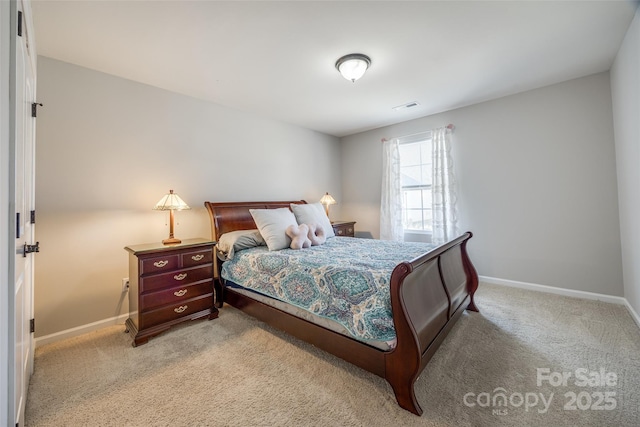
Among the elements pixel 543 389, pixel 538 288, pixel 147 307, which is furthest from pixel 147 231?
pixel 538 288

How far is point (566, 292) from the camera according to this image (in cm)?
297

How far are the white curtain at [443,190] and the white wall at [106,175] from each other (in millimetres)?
2993

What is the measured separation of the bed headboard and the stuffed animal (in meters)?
0.89

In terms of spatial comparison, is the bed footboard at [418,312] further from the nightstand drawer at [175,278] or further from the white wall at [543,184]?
the nightstand drawer at [175,278]

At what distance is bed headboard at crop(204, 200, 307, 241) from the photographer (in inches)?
120

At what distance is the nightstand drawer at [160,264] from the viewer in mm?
2170

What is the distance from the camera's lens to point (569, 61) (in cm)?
252

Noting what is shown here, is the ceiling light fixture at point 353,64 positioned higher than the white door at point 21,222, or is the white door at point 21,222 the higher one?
the ceiling light fixture at point 353,64

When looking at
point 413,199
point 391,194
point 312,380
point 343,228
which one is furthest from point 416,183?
point 312,380

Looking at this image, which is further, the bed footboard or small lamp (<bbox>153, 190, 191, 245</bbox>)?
small lamp (<bbox>153, 190, 191, 245</bbox>)

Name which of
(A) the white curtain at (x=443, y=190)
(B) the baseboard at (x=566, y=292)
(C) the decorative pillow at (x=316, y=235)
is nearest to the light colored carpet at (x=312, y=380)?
(B) the baseboard at (x=566, y=292)

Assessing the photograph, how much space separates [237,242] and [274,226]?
0.44 meters

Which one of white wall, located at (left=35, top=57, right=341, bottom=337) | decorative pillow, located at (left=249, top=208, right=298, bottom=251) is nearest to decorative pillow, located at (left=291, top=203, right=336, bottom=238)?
decorative pillow, located at (left=249, top=208, right=298, bottom=251)

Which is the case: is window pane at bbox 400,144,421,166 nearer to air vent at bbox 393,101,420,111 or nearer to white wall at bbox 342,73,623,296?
white wall at bbox 342,73,623,296
